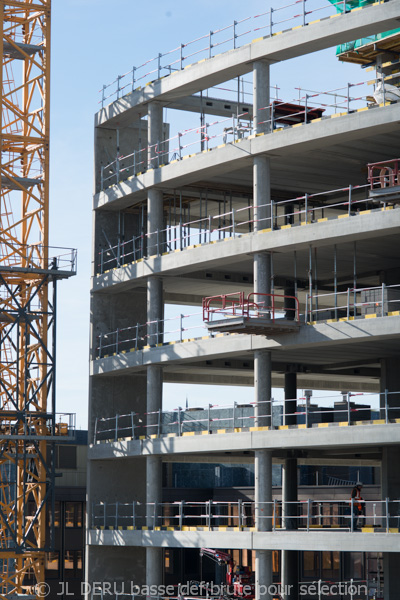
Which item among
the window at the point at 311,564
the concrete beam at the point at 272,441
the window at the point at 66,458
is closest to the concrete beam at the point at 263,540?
the concrete beam at the point at 272,441

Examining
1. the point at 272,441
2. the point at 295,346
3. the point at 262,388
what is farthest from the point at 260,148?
the point at 272,441

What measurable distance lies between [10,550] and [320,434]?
23.0 meters

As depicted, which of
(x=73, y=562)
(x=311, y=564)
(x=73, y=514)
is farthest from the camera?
(x=73, y=514)

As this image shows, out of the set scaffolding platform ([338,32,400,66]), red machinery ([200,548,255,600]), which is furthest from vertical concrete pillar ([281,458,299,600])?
scaffolding platform ([338,32,400,66])

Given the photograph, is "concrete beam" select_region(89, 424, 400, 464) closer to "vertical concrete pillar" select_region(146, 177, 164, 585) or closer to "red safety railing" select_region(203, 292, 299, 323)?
"vertical concrete pillar" select_region(146, 177, 164, 585)

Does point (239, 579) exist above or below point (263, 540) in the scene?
below

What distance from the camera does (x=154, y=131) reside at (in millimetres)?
55719

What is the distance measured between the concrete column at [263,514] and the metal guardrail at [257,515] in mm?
41

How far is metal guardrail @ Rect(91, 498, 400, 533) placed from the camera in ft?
151

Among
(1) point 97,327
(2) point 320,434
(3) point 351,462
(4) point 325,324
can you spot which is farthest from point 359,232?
(3) point 351,462

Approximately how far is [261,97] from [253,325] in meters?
10.7

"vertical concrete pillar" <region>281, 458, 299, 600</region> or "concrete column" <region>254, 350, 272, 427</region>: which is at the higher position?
"concrete column" <region>254, 350, 272, 427</region>

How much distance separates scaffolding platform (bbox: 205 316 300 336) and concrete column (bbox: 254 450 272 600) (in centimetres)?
548

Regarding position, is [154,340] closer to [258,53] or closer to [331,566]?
[258,53]
